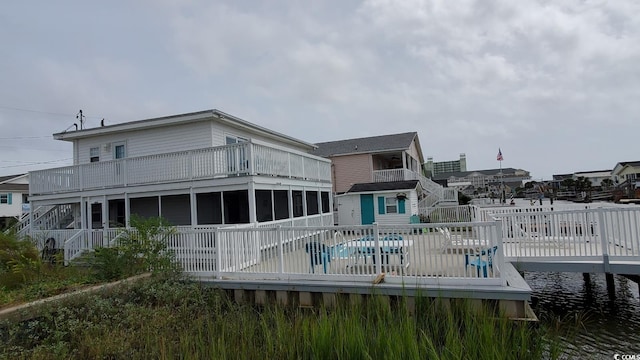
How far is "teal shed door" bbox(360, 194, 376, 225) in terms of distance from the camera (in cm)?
2269

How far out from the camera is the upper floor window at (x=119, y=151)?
1622 centimetres

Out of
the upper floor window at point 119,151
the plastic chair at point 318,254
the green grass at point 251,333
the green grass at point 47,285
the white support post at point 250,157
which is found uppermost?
the upper floor window at point 119,151

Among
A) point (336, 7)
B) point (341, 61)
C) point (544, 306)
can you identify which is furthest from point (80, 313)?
point (341, 61)

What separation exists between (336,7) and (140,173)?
964cm

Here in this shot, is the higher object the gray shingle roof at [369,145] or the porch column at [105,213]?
the gray shingle roof at [369,145]

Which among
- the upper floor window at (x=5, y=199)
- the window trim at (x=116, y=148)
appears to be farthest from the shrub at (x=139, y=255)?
the upper floor window at (x=5, y=199)

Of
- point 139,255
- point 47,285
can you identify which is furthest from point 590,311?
point 47,285

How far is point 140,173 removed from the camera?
13727mm

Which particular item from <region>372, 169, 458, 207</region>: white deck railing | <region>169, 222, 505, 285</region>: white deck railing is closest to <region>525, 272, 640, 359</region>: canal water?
<region>169, 222, 505, 285</region>: white deck railing

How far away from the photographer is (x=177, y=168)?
13219 mm

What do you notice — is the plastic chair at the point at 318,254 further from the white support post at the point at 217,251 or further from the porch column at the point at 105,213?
the porch column at the point at 105,213

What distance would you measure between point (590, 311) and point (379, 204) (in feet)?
47.6

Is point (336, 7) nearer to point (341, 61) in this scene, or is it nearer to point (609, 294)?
point (341, 61)

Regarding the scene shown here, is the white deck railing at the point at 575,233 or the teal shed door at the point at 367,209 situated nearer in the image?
the white deck railing at the point at 575,233
